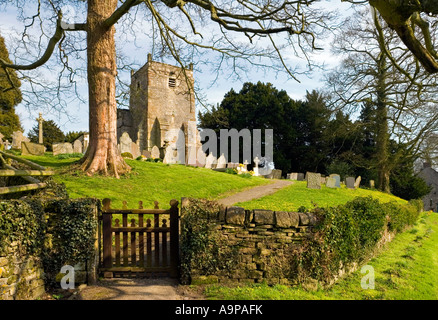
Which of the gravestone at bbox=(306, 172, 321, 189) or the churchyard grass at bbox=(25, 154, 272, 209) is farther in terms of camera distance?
the gravestone at bbox=(306, 172, 321, 189)

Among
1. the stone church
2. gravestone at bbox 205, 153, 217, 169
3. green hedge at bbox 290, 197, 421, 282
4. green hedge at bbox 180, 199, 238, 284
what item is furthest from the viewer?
the stone church

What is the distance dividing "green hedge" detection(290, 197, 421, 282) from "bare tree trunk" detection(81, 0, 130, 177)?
8293 millimetres

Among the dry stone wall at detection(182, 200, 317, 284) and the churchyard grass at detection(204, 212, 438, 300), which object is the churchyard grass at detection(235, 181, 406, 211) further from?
the dry stone wall at detection(182, 200, 317, 284)

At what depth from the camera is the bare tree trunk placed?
10.7m

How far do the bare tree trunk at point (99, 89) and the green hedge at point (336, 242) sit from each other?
8293 mm

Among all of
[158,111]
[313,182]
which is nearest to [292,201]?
[313,182]

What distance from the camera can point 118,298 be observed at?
4418mm

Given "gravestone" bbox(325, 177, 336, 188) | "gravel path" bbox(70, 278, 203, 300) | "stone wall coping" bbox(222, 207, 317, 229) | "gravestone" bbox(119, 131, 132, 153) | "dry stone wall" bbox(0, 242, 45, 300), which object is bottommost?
"gravel path" bbox(70, 278, 203, 300)

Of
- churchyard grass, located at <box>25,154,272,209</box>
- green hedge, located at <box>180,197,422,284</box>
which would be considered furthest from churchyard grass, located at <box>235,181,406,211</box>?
green hedge, located at <box>180,197,422,284</box>

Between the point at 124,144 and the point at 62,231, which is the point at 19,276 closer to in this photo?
the point at 62,231

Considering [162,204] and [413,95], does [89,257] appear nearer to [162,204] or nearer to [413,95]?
[162,204]

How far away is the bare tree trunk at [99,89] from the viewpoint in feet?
35.2

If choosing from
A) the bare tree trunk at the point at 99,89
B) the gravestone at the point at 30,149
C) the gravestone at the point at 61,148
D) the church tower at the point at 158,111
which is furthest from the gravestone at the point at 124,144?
the church tower at the point at 158,111
